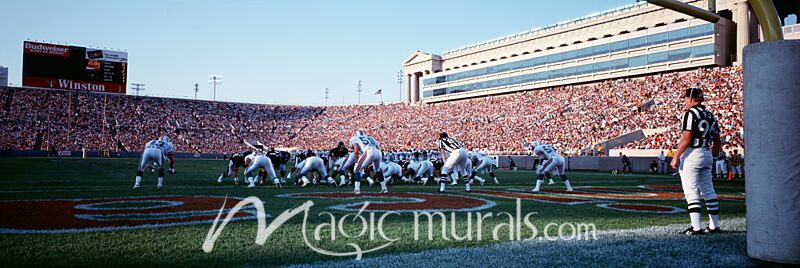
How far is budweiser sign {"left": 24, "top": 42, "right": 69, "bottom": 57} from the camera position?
4722cm

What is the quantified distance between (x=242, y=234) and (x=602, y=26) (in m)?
51.1

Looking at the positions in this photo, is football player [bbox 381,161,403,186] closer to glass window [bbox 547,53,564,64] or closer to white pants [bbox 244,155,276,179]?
white pants [bbox 244,155,276,179]

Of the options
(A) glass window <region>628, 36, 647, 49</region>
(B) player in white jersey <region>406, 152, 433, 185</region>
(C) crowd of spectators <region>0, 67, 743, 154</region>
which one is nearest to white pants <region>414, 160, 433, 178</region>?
(B) player in white jersey <region>406, 152, 433, 185</region>

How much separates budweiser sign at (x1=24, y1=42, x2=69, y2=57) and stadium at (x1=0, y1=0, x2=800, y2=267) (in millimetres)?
154

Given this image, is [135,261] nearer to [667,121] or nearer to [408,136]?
[667,121]

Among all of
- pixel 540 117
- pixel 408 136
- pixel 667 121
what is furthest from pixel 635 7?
pixel 408 136

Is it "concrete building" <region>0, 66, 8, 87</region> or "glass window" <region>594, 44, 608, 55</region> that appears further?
"concrete building" <region>0, 66, 8, 87</region>

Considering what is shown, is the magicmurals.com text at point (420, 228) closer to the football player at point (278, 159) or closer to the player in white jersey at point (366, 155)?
A: the player in white jersey at point (366, 155)

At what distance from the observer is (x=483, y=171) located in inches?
1042

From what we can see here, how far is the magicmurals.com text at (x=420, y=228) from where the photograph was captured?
556 cm

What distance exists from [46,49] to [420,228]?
5319 centimetres

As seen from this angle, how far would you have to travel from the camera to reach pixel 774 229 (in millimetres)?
4496

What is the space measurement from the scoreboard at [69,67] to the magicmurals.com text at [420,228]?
4878cm

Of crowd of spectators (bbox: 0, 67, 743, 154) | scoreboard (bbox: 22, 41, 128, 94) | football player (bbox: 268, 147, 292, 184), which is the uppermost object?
scoreboard (bbox: 22, 41, 128, 94)
